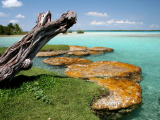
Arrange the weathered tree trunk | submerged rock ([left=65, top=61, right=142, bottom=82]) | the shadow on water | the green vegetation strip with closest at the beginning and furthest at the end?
1. the green vegetation strip
2. the shadow on water
3. the weathered tree trunk
4. submerged rock ([left=65, top=61, right=142, bottom=82])

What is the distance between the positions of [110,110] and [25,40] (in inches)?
197

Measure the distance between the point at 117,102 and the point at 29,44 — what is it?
194 inches

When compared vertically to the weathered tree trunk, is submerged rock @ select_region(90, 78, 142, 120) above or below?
below

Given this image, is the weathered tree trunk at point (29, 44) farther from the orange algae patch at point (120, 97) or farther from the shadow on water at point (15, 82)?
the orange algae patch at point (120, 97)

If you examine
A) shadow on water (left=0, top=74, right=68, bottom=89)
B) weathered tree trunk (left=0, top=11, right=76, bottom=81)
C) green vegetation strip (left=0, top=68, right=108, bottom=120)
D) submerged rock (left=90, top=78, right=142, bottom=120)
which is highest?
weathered tree trunk (left=0, top=11, right=76, bottom=81)

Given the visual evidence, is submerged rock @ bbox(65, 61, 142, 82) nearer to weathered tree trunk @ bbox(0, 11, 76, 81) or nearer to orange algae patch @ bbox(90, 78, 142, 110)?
orange algae patch @ bbox(90, 78, 142, 110)

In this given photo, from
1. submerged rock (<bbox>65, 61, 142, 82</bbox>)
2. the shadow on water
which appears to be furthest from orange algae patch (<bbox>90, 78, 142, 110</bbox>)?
the shadow on water

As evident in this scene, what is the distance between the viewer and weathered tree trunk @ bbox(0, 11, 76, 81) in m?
6.08

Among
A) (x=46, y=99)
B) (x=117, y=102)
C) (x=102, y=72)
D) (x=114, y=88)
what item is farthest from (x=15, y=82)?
(x=102, y=72)

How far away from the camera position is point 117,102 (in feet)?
20.8

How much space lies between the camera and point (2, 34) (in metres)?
70.0

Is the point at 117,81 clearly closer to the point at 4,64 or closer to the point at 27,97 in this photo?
the point at 27,97

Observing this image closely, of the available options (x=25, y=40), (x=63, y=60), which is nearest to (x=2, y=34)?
(x=63, y=60)

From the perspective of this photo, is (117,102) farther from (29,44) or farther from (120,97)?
(29,44)
